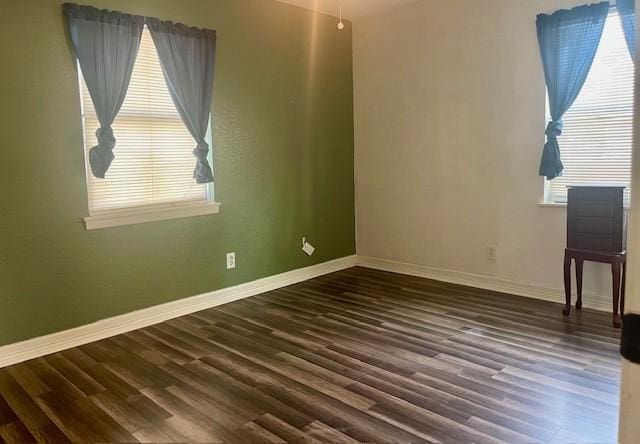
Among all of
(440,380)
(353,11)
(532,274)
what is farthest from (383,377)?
(353,11)

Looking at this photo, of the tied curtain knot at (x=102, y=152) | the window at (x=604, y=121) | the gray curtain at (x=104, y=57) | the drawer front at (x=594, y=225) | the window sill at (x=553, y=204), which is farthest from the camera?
the window sill at (x=553, y=204)

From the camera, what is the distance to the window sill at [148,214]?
3.51 metres

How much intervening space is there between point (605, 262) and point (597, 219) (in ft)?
0.99

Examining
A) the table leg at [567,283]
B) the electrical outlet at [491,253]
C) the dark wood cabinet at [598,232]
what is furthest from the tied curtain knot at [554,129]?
the electrical outlet at [491,253]

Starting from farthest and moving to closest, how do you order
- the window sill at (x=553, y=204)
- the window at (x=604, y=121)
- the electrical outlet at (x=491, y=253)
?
1. the electrical outlet at (x=491, y=253)
2. the window sill at (x=553, y=204)
3. the window at (x=604, y=121)

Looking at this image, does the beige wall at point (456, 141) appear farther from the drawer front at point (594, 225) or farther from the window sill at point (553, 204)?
the drawer front at point (594, 225)

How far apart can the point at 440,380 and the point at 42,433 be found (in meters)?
1.97

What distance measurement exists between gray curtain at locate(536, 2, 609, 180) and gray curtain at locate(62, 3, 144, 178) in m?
3.02

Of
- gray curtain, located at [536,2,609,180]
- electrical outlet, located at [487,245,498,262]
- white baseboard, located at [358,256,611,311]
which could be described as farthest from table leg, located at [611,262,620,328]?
electrical outlet, located at [487,245,498,262]

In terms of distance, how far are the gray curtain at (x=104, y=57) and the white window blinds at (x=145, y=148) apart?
107 millimetres

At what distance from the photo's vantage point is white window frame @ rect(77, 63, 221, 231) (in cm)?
346

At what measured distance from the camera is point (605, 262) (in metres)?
3.54

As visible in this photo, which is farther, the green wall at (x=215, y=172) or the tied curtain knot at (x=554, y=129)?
the tied curtain knot at (x=554, y=129)

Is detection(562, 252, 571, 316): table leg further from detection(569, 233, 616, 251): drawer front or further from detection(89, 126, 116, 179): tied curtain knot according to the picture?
detection(89, 126, 116, 179): tied curtain knot
